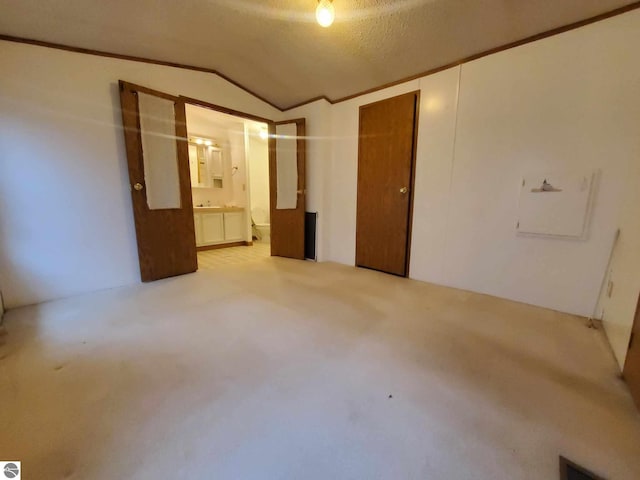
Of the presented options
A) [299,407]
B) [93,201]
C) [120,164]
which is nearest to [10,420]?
[299,407]

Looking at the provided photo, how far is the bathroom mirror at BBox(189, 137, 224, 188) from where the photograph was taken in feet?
16.0

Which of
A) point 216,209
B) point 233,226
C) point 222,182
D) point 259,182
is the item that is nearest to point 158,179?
point 216,209

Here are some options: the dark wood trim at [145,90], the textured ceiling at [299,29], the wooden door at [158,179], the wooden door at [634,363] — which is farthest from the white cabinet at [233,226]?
the wooden door at [634,363]

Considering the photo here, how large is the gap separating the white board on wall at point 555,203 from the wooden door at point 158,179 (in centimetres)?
350

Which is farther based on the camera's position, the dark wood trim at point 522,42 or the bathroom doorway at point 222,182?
the bathroom doorway at point 222,182

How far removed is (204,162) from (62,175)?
9.31ft

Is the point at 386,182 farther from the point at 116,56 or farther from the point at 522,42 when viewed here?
the point at 116,56

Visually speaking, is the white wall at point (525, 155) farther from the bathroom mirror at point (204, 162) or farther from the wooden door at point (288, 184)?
the bathroom mirror at point (204, 162)

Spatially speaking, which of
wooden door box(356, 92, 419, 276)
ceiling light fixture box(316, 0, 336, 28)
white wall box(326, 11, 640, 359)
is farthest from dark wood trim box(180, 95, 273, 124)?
ceiling light fixture box(316, 0, 336, 28)

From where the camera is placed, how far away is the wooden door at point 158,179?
2.60 m

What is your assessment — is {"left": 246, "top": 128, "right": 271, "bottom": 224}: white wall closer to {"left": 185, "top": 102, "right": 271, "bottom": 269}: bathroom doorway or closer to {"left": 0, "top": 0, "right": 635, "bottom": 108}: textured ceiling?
{"left": 185, "top": 102, "right": 271, "bottom": 269}: bathroom doorway

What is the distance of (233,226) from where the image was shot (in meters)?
4.99

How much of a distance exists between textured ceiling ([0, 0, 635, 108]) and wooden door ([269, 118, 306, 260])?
3.07ft

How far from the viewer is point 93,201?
8.16ft
